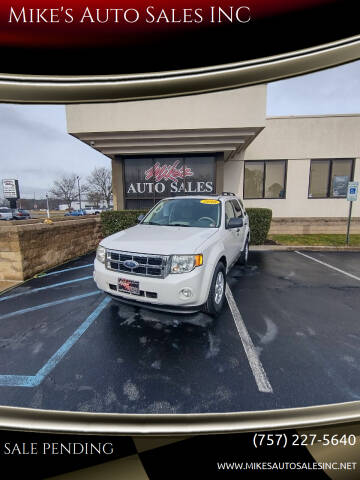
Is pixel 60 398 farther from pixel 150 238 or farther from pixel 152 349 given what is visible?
pixel 150 238

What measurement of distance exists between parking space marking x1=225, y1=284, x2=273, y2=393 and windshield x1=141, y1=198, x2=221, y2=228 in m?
1.55

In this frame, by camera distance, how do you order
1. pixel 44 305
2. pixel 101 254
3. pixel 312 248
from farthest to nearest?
pixel 312 248, pixel 44 305, pixel 101 254

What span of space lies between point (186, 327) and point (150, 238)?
4.61ft

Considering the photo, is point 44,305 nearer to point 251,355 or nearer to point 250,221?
point 251,355

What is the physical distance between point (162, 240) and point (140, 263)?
469mm

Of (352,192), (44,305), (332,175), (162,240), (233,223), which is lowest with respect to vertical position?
(44,305)

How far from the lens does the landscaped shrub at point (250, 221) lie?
28.8 ft

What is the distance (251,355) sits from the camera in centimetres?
260

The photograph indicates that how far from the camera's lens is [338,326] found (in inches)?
126

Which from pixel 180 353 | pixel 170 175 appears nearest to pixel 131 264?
pixel 180 353

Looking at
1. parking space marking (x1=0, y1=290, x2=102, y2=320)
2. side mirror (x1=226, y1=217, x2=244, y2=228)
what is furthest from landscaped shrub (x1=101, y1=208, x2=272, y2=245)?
side mirror (x1=226, y1=217, x2=244, y2=228)

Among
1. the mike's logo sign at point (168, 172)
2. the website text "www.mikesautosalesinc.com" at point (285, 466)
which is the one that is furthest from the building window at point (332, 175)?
the website text "www.mikesautosalesinc.com" at point (285, 466)

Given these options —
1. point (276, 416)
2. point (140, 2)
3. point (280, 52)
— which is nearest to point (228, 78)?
point (280, 52)

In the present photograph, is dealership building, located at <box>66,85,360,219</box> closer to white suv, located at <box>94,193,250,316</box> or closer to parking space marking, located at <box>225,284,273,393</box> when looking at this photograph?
white suv, located at <box>94,193,250,316</box>
